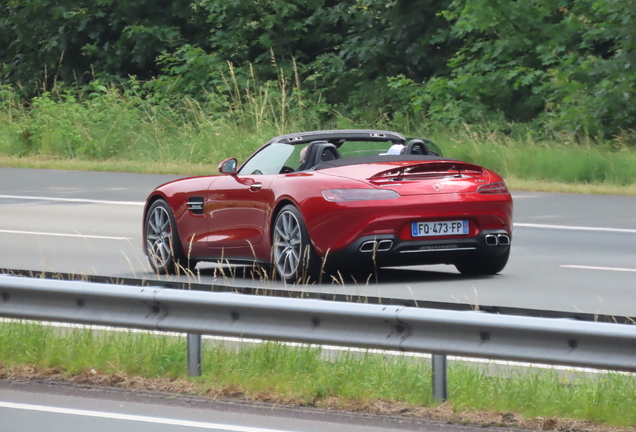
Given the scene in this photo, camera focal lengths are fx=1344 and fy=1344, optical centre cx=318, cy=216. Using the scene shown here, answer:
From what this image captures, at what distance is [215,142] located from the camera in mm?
27234

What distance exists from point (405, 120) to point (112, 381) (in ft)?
77.6

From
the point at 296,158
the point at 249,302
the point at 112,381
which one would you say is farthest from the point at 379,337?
the point at 296,158

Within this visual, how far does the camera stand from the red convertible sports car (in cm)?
1048

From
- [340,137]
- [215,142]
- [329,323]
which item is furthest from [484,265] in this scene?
Result: [215,142]

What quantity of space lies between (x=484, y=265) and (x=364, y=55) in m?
22.8

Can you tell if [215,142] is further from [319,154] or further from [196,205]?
[319,154]

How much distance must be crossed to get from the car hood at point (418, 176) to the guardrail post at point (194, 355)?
349cm

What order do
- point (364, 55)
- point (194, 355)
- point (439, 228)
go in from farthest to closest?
1. point (364, 55)
2. point (439, 228)
3. point (194, 355)

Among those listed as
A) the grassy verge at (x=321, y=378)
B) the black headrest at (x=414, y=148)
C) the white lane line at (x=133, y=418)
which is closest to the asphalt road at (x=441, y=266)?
the black headrest at (x=414, y=148)

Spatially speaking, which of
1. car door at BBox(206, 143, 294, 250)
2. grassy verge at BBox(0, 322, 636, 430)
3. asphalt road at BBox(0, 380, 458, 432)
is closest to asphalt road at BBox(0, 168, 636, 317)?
car door at BBox(206, 143, 294, 250)

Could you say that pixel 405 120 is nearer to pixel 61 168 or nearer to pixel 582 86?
pixel 582 86

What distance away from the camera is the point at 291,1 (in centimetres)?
3581

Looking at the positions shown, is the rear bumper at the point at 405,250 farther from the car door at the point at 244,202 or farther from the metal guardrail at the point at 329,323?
the metal guardrail at the point at 329,323

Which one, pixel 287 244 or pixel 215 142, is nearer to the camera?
pixel 287 244
